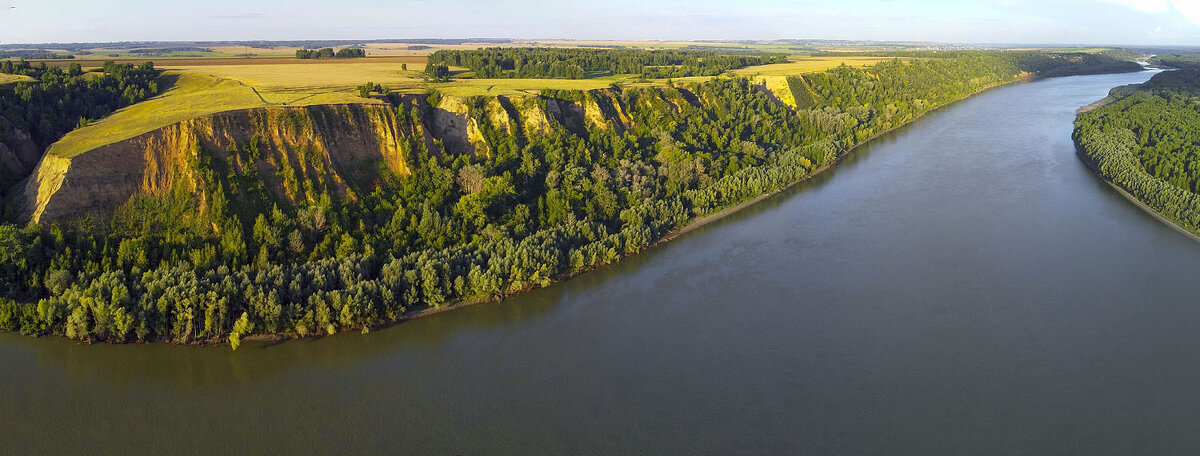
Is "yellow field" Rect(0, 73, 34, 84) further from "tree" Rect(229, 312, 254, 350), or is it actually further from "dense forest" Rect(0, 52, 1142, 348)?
"tree" Rect(229, 312, 254, 350)

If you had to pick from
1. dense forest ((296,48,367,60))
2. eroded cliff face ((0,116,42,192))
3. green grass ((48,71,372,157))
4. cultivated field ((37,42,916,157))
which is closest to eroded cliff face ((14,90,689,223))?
green grass ((48,71,372,157))

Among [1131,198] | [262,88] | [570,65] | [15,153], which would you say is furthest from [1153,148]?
[15,153]

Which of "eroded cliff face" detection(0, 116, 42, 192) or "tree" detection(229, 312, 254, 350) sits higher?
"eroded cliff face" detection(0, 116, 42, 192)

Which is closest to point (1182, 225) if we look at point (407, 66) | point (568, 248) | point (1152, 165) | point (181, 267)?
point (1152, 165)

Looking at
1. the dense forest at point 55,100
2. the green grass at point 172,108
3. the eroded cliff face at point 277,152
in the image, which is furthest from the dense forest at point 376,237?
the dense forest at point 55,100

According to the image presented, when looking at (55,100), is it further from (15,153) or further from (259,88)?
(259,88)

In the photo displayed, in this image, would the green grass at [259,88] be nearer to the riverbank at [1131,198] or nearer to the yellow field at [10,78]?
the yellow field at [10,78]

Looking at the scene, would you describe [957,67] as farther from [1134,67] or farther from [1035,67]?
[1134,67]
